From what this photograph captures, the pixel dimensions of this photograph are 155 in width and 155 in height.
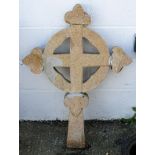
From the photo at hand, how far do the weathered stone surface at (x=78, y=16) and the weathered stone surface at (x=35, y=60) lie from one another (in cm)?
25

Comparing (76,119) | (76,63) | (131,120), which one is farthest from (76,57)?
(131,120)

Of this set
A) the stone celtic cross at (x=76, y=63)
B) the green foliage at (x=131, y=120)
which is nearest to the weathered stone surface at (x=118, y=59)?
the stone celtic cross at (x=76, y=63)

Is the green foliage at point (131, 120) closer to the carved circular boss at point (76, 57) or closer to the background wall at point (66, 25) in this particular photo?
the background wall at point (66, 25)

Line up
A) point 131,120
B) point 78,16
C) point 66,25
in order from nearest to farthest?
1. point 78,16
2. point 66,25
3. point 131,120

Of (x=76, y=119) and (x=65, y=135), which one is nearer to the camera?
(x=76, y=119)

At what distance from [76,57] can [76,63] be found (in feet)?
0.11

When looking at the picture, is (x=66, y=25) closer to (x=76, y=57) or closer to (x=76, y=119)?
(x=76, y=57)

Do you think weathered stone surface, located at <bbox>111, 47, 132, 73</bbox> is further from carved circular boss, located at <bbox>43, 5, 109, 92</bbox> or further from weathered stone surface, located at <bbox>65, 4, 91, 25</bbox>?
weathered stone surface, located at <bbox>65, 4, 91, 25</bbox>

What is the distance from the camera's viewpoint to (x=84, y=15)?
2197 millimetres

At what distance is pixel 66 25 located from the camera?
7.62ft

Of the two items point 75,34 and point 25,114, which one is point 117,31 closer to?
point 75,34
